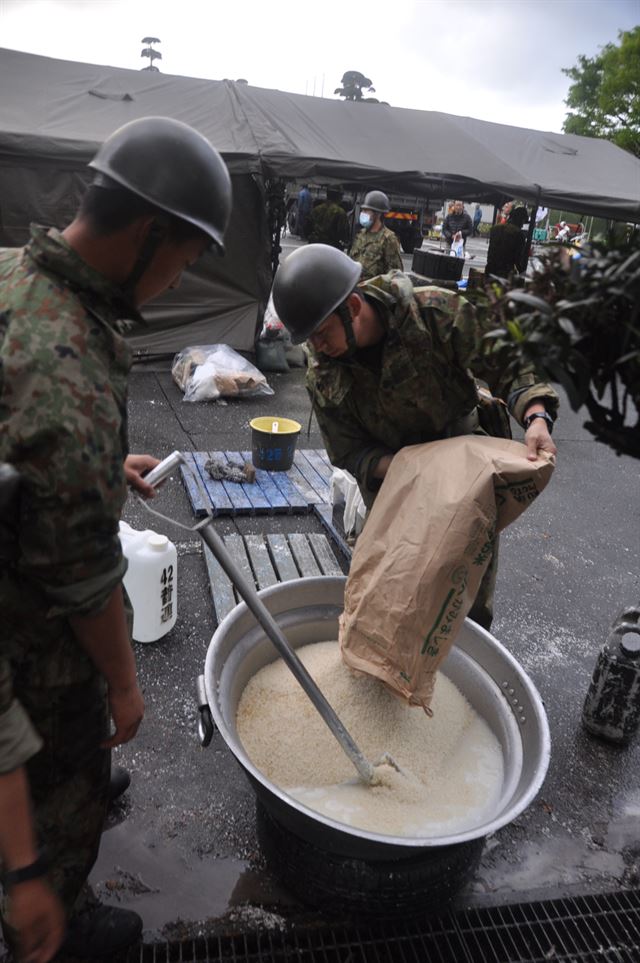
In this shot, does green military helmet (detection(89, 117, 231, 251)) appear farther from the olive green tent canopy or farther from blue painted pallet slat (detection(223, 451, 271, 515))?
the olive green tent canopy

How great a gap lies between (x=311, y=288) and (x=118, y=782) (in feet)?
5.93

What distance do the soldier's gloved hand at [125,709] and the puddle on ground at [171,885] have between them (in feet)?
2.66

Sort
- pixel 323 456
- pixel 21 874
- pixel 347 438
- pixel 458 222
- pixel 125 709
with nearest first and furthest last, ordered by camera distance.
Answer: pixel 21 874 → pixel 125 709 → pixel 347 438 → pixel 323 456 → pixel 458 222

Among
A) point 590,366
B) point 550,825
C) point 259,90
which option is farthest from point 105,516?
point 259,90

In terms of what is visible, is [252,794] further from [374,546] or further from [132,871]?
[374,546]

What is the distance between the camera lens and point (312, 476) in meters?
4.84

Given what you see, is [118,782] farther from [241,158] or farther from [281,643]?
[241,158]

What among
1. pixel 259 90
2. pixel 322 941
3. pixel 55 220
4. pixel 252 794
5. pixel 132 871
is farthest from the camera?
pixel 259 90

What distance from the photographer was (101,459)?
3.67ft

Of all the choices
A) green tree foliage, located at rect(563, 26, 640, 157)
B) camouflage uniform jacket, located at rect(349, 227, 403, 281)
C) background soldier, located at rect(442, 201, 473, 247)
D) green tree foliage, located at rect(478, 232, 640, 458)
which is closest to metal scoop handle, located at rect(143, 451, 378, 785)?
green tree foliage, located at rect(478, 232, 640, 458)

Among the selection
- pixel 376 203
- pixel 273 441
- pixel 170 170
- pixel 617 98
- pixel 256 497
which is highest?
pixel 617 98

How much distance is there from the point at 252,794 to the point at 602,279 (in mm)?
2173

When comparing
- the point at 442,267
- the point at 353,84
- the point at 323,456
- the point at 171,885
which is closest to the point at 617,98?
the point at 353,84

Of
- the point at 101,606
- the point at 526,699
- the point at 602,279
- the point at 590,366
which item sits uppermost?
the point at 602,279
